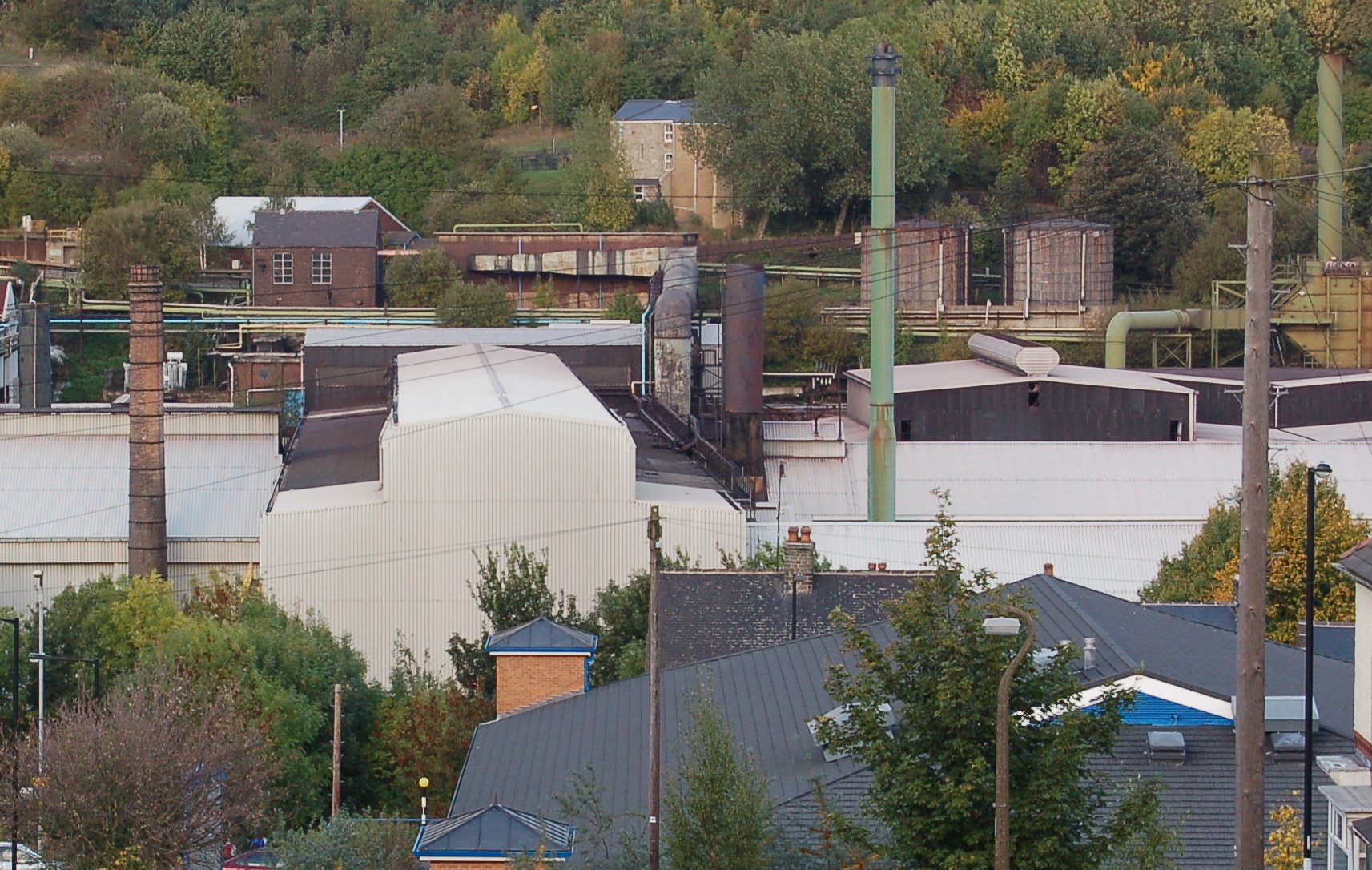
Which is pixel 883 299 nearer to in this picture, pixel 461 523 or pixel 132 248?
pixel 461 523

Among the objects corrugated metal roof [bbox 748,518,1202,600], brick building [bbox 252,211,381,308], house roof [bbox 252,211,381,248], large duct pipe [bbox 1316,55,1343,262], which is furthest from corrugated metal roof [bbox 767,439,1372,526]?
house roof [bbox 252,211,381,248]

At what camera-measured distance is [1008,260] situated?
47875mm

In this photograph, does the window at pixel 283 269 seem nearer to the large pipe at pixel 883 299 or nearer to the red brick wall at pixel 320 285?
the red brick wall at pixel 320 285

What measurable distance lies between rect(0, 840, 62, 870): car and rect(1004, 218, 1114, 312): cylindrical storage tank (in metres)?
33.8

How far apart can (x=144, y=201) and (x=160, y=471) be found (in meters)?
24.8

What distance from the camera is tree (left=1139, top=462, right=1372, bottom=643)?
68.5ft

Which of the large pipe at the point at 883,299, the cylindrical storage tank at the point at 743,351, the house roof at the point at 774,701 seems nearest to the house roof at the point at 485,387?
the cylindrical storage tank at the point at 743,351

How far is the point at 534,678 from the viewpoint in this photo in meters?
17.7

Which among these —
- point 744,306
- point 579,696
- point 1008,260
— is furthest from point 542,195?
point 579,696

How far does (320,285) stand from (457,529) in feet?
78.5

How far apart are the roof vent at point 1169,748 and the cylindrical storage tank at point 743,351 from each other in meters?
17.5

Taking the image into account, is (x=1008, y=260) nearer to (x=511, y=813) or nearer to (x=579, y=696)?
(x=579, y=696)

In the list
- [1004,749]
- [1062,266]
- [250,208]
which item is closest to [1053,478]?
[1062,266]

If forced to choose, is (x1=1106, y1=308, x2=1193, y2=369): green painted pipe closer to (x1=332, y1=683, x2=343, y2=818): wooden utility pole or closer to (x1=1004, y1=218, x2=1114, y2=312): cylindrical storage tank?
(x1=1004, y1=218, x2=1114, y2=312): cylindrical storage tank
